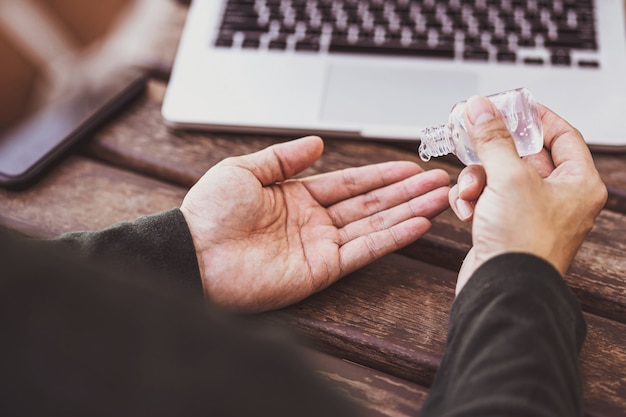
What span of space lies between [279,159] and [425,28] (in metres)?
0.33

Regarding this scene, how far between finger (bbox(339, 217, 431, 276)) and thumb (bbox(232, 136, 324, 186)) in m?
0.13

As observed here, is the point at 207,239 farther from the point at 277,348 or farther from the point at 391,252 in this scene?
the point at 277,348

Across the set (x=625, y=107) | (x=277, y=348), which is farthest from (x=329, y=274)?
(x=625, y=107)

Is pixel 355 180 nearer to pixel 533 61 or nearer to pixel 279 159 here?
pixel 279 159

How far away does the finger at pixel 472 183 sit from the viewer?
0.72 meters

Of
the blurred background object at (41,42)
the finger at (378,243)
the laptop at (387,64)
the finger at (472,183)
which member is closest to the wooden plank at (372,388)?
the finger at (378,243)

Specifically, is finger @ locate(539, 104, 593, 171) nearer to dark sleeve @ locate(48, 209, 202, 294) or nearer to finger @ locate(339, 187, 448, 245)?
finger @ locate(339, 187, 448, 245)

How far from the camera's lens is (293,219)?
2.77 feet

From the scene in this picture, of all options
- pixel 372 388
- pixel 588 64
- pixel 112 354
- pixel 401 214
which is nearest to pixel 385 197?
pixel 401 214

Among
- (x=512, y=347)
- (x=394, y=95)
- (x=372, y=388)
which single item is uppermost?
(x=394, y=95)

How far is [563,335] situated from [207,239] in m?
0.40

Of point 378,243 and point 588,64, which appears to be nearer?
point 378,243

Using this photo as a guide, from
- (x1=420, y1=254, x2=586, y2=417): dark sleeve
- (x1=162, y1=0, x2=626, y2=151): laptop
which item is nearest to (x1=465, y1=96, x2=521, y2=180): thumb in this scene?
(x1=420, y1=254, x2=586, y2=417): dark sleeve

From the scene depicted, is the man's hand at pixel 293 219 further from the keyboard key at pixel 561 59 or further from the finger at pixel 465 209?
the keyboard key at pixel 561 59
